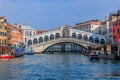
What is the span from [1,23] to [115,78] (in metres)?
43.8

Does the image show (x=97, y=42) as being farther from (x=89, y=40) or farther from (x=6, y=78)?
(x=6, y=78)

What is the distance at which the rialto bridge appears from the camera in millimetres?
92125

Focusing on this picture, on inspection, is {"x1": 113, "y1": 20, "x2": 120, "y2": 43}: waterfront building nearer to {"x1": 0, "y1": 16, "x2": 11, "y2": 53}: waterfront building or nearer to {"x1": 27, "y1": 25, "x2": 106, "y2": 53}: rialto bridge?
{"x1": 27, "y1": 25, "x2": 106, "y2": 53}: rialto bridge

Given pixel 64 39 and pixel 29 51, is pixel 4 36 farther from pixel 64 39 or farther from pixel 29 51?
pixel 64 39

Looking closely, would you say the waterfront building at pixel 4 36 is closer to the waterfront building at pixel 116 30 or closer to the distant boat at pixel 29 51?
the distant boat at pixel 29 51

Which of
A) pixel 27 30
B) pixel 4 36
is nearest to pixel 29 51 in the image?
pixel 4 36

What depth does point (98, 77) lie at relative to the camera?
28766 millimetres

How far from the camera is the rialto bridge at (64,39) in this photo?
3627 inches

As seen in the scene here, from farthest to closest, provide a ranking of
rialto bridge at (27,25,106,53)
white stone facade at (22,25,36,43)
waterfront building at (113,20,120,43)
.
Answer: white stone facade at (22,25,36,43), rialto bridge at (27,25,106,53), waterfront building at (113,20,120,43)

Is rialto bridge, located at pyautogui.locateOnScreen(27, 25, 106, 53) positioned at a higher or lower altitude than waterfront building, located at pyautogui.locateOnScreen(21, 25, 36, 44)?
lower

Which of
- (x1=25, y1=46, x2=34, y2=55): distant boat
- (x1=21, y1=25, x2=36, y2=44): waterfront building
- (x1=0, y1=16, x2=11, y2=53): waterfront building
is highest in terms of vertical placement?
(x1=21, y1=25, x2=36, y2=44): waterfront building

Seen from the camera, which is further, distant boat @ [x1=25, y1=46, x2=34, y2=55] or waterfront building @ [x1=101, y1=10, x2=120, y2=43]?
distant boat @ [x1=25, y1=46, x2=34, y2=55]

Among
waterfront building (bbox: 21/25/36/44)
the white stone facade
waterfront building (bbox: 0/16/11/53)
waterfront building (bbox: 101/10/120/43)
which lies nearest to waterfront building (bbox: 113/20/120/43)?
waterfront building (bbox: 101/10/120/43)

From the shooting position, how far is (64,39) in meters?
92.7
